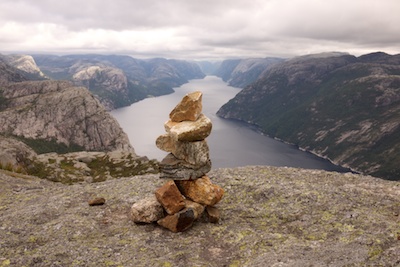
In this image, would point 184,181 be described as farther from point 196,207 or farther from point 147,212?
point 147,212

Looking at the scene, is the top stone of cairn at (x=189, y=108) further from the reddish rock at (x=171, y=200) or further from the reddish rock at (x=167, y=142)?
the reddish rock at (x=171, y=200)

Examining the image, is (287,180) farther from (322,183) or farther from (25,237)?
(25,237)

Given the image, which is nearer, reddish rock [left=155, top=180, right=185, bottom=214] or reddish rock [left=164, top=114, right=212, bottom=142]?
reddish rock [left=155, top=180, right=185, bottom=214]

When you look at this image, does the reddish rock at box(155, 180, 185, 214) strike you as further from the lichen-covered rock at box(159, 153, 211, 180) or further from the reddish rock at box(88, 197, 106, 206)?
the reddish rock at box(88, 197, 106, 206)

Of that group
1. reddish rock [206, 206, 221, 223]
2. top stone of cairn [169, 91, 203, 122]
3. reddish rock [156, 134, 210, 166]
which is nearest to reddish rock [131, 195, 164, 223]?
reddish rock [206, 206, 221, 223]

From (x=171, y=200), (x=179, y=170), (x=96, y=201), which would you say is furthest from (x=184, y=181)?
(x=96, y=201)

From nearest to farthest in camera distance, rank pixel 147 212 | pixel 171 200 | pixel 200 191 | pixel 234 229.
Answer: pixel 234 229 < pixel 171 200 < pixel 147 212 < pixel 200 191
